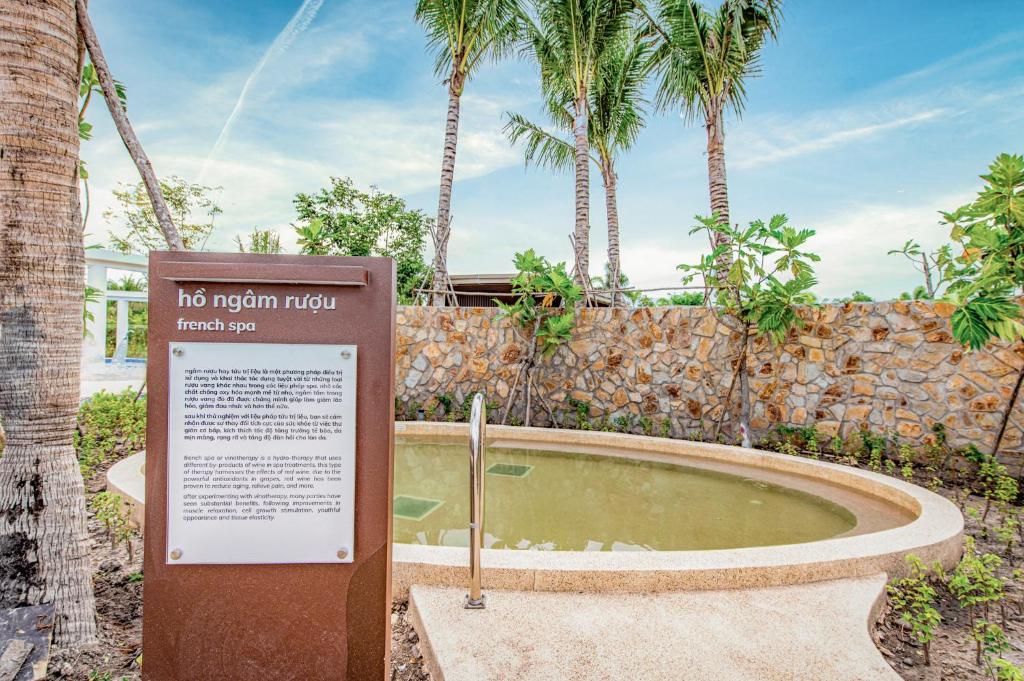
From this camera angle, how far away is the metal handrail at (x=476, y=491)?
197 cm

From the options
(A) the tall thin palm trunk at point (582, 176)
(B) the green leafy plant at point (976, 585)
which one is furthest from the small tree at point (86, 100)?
(A) the tall thin palm trunk at point (582, 176)

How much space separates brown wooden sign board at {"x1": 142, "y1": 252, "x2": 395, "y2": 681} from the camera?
1.36 m

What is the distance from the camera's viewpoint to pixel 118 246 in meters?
20.7

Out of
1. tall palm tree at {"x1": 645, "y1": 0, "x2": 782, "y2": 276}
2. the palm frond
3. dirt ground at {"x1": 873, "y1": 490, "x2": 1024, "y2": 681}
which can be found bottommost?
dirt ground at {"x1": 873, "y1": 490, "x2": 1024, "y2": 681}

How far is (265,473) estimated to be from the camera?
1363 mm

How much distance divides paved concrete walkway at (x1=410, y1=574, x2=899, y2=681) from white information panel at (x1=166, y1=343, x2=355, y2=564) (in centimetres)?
73

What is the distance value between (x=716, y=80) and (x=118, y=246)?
74.3 ft

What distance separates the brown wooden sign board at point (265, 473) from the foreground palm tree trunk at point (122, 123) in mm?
840

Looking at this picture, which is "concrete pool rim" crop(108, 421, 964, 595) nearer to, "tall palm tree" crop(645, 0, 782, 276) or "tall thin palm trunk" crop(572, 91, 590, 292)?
"tall palm tree" crop(645, 0, 782, 276)

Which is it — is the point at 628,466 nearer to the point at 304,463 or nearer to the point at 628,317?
the point at 628,317

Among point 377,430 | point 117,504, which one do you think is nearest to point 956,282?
point 377,430

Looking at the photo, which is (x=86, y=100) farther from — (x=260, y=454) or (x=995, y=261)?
(x=995, y=261)

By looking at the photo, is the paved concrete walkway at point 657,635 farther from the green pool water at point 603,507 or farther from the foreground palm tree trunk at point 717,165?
the foreground palm tree trunk at point 717,165

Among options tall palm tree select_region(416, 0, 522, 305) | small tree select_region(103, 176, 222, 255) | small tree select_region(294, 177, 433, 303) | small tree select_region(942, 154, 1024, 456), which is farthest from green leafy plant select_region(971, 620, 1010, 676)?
small tree select_region(103, 176, 222, 255)
